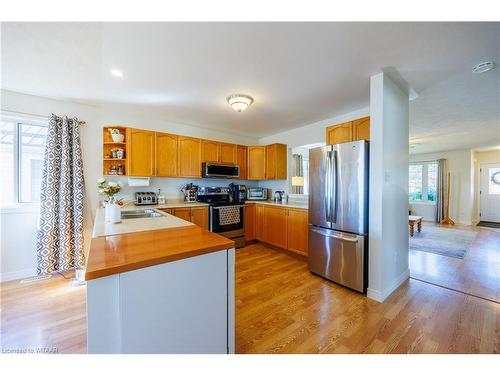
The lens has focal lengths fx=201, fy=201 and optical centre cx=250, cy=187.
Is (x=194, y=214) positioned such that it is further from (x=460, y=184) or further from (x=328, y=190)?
(x=460, y=184)

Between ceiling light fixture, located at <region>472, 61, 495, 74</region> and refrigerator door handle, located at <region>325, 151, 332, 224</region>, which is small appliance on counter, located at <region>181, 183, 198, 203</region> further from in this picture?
ceiling light fixture, located at <region>472, 61, 495, 74</region>

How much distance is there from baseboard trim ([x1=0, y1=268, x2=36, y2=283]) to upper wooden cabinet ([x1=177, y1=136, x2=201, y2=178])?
2.44 metres

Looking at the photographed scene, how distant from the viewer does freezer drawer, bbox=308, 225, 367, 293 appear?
231cm

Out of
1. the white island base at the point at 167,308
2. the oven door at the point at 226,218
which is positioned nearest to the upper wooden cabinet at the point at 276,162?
the oven door at the point at 226,218

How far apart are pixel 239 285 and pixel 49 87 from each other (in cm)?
344

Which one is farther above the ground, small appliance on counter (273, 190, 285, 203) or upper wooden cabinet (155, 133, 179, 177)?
upper wooden cabinet (155, 133, 179, 177)

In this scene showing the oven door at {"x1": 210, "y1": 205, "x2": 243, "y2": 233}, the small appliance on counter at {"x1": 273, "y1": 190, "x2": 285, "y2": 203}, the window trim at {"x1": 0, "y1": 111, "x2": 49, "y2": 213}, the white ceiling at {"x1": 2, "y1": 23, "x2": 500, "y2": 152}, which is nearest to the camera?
the white ceiling at {"x1": 2, "y1": 23, "x2": 500, "y2": 152}

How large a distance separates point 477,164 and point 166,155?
9.98 metres

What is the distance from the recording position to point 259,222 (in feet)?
13.8

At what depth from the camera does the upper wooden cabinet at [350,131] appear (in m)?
2.51

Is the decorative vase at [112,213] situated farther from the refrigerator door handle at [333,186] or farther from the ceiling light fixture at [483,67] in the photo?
the ceiling light fixture at [483,67]

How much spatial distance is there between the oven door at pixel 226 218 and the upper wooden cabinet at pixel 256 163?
91 centimetres

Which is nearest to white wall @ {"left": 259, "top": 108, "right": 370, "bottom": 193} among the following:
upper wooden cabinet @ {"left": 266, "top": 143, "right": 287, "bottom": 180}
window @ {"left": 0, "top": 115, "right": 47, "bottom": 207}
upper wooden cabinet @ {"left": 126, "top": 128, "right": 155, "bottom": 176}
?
upper wooden cabinet @ {"left": 266, "top": 143, "right": 287, "bottom": 180}
